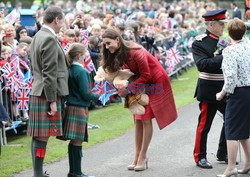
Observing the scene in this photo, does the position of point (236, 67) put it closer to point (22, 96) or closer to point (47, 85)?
point (47, 85)

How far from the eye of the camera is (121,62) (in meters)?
8.65

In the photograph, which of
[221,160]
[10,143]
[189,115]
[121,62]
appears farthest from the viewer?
[189,115]

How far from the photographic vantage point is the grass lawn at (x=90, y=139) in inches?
378

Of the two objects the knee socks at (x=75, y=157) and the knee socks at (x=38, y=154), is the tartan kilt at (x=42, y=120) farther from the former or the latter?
the knee socks at (x=75, y=157)

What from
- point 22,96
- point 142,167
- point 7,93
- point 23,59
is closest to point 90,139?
point 22,96

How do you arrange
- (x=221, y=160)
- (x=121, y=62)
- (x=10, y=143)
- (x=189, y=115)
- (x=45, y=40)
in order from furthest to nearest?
1. (x=189, y=115)
2. (x=10, y=143)
3. (x=221, y=160)
4. (x=121, y=62)
5. (x=45, y=40)

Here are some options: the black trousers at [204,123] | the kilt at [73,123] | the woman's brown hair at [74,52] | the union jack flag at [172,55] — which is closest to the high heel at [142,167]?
the black trousers at [204,123]

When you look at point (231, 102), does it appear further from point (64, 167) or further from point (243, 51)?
point (64, 167)

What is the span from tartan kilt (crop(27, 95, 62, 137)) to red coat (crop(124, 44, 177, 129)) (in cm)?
118

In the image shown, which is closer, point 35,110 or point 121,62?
point 35,110

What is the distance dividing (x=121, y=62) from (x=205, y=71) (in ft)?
3.50

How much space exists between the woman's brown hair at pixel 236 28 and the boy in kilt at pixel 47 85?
6.42 feet

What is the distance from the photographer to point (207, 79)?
350 inches

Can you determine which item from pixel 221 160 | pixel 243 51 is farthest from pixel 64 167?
pixel 243 51
